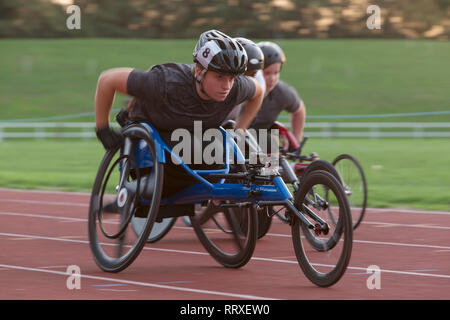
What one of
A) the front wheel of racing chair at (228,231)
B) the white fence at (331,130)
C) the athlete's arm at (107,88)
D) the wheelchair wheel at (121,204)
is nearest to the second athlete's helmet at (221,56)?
the athlete's arm at (107,88)

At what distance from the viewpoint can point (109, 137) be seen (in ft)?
22.9

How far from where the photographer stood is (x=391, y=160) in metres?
20.8

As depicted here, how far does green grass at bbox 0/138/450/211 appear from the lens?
1289 centimetres

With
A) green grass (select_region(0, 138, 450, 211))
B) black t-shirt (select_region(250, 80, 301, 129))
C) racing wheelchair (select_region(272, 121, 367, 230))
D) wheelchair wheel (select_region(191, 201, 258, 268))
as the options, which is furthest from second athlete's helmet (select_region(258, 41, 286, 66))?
green grass (select_region(0, 138, 450, 211))

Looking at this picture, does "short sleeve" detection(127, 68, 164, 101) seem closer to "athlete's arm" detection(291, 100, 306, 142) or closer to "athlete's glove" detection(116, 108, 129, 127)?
"athlete's glove" detection(116, 108, 129, 127)

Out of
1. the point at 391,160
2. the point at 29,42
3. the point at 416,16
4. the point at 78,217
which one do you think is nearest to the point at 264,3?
the point at 416,16

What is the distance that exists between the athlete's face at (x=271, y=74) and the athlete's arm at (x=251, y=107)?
2015 millimetres

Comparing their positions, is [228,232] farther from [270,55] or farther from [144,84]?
[270,55]

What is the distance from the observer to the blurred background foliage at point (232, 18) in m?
67.6

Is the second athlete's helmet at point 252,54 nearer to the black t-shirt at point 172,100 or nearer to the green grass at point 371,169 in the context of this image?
the black t-shirt at point 172,100

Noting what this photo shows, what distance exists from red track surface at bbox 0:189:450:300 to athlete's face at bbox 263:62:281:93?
1512 mm

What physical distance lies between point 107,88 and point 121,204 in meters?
0.90
